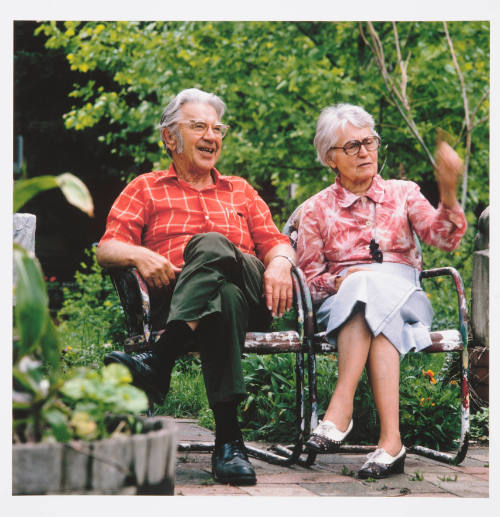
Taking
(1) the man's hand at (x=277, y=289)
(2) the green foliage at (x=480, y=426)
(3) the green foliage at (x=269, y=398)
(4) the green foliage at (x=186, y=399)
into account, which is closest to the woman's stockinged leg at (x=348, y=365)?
(1) the man's hand at (x=277, y=289)

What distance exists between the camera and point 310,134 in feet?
21.7

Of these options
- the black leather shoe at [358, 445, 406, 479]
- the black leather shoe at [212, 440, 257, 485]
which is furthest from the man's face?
the black leather shoe at [358, 445, 406, 479]

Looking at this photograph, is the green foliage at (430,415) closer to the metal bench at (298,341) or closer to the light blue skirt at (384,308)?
the metal bench at (298,341)

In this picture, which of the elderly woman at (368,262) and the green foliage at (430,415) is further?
the green foliage at (430,415)

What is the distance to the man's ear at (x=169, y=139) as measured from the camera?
335 cm

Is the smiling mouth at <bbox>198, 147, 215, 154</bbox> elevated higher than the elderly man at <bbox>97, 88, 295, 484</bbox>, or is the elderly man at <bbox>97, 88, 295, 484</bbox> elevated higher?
the smiling mouth at <bbox>198, 147, 215, 154</bbox>

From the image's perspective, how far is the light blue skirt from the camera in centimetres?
284

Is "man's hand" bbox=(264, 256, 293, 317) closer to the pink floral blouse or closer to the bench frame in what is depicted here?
the bench frame

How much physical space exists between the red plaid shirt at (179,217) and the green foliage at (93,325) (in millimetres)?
1536

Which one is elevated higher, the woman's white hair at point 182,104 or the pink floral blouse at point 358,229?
the woman's white hair at point 182,104

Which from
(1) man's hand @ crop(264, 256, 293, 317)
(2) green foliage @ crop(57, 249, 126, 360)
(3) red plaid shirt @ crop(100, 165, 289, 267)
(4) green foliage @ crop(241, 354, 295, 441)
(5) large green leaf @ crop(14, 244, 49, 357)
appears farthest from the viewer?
(2) green foliage @ crop(57, 249, 126, 360)

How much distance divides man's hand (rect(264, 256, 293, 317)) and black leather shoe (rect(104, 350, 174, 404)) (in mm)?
459

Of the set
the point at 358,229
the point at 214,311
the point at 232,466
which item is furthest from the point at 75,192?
the point at 358,229
